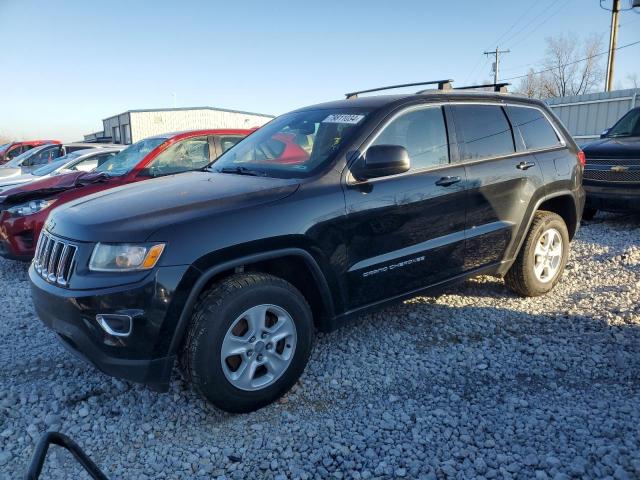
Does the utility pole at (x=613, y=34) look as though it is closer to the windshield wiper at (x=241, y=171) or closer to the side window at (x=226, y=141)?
the side window at (x=226, y=141)

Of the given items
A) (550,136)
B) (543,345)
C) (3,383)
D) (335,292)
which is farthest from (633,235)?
(3,383)

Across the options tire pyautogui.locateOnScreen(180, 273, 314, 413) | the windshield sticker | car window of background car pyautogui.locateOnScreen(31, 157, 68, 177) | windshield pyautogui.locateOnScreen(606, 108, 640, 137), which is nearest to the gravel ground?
tire pyautogui.locateOnScreen(180, 273, 314, 413)

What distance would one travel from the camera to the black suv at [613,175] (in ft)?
22.7

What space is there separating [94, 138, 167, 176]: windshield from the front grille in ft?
10.3

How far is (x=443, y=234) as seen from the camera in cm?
363

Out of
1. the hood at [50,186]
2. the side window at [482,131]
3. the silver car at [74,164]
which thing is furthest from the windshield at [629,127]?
the silver car at [74,164]

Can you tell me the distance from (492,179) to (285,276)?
6.39 ft

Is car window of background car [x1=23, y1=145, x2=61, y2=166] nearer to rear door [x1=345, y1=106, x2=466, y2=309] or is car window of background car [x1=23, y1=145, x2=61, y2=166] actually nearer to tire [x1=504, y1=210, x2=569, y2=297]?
rear door [x1=345, y1=106, x2=466, y2=309]

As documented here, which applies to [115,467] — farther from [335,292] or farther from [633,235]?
[633,235]

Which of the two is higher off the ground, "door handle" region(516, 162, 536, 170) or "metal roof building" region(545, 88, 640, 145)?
"metal roof building" region(545, 88, 640, 145)

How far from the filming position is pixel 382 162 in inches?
→ 122

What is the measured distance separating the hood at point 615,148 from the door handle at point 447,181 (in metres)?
4.86

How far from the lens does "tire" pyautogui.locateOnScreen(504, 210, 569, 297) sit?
4.36m

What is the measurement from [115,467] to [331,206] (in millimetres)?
1866
